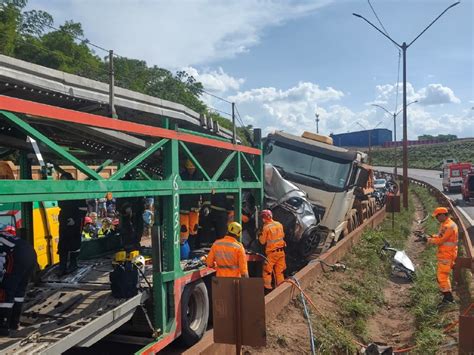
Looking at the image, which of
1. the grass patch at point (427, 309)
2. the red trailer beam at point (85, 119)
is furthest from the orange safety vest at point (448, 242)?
the red trailer beam at point (85, 119)

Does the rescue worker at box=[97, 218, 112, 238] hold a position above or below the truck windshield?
below

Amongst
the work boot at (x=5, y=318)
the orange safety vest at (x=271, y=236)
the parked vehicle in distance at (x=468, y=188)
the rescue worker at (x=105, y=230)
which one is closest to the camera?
the work boot at (x=5, y=318)

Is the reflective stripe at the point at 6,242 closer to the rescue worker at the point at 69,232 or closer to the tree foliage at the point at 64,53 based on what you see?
the rescue worker at the point at 69,232

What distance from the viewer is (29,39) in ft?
127

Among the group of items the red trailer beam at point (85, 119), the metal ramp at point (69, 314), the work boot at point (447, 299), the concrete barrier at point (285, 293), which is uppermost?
the red trailer beam at point (85, 119)

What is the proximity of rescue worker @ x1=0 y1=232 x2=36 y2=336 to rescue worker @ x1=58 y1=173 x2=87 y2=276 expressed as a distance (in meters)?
1.78

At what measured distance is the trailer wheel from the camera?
19.5 feet

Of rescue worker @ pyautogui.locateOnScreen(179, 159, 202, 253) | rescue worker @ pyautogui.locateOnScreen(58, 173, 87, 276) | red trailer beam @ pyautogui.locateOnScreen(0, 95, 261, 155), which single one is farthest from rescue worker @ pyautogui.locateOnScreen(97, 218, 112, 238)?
red trailer beam @ pyautogui.locateOnScreen(0, 95, 261, 155)

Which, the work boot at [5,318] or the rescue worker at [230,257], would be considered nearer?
the work boot at [5,318]

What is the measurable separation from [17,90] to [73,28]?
159 ft

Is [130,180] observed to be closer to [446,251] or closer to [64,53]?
[446,251]

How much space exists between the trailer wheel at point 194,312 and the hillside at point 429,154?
81164 millimetres

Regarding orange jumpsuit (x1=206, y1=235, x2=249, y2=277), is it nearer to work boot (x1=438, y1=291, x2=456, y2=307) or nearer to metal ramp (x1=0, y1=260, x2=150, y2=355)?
metal ramp (x1=0, y1=260, x2=150, y2=355)

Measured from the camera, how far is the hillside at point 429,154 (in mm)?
84500
